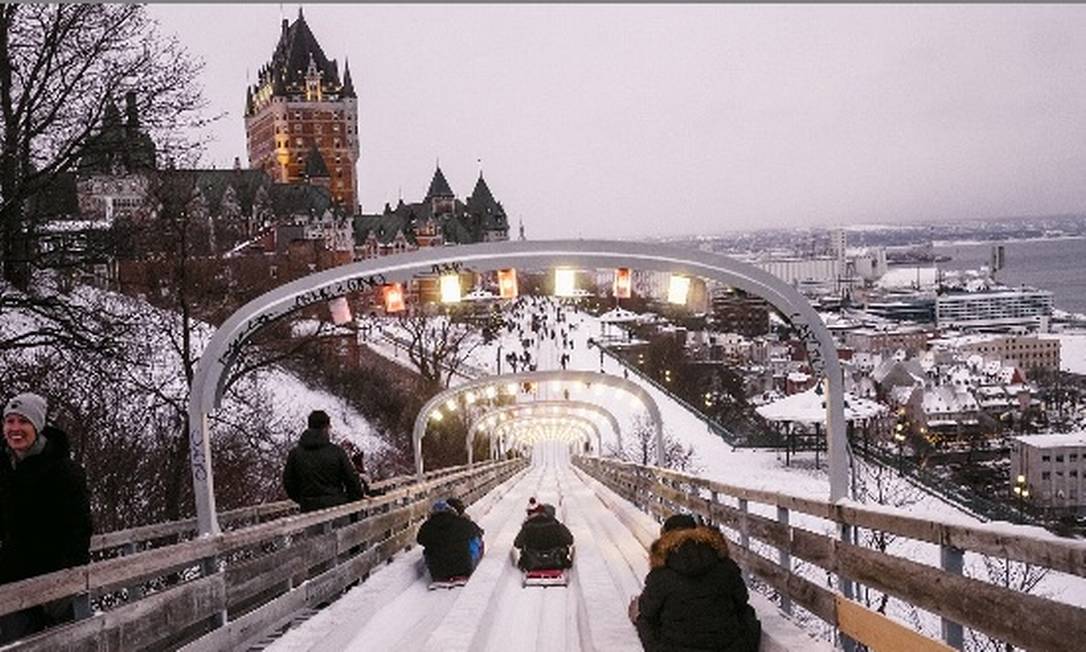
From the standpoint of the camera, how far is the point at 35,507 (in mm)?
5434

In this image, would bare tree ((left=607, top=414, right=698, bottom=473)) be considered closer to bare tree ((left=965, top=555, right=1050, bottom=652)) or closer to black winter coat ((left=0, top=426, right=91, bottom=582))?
bare tree ((left=965, top=555, right=1050, bottom=652))

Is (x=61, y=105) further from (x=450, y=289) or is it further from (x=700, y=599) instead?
(x=700, y=599)

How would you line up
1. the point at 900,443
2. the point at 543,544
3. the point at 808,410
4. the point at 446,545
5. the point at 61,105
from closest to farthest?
the point at 446,545, the point at 543,544, the point at 61,105, the point at 808,410, the point at 900,443

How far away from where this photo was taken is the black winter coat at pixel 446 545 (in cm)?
1112

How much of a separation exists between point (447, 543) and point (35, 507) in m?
6.26

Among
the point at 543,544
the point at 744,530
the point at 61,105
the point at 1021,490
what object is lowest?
the point at 1021,490

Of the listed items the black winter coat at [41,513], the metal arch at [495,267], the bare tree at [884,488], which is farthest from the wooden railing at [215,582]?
the bare tree at [884,488]

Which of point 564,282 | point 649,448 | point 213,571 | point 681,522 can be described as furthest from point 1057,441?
point 213,571

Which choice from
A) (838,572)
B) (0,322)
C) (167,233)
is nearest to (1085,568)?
(838,572)

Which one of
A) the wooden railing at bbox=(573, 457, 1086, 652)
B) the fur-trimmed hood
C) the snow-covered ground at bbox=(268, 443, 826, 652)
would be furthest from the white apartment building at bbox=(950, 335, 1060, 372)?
the fur-trimmed hood

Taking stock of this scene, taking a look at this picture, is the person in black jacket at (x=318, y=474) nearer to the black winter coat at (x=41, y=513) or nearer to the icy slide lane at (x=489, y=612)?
the icy slide lane at (x=489, y=612)

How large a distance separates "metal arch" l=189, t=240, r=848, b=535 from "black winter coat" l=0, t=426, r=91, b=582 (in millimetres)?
3934

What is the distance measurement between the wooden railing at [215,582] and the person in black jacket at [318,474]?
26 cm

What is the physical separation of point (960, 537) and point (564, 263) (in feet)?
21.5
